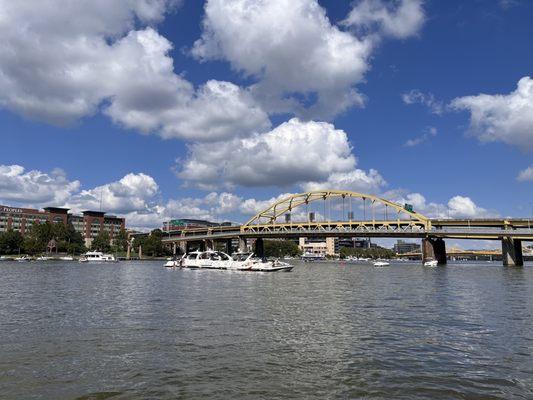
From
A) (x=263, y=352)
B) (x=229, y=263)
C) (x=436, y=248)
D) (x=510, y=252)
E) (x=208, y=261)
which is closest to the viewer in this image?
(x=263, y=352)

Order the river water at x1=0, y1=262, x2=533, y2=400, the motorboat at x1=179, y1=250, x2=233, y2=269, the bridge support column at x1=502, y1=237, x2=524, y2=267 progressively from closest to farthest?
1. the river water at x1=0, y1=262, x2=533, y2=400
2. the motorboat at x1=179, y1=250, x2=233, y2=269
3. the bridge support column at x1=502, y1=237, x2=524, y2=267

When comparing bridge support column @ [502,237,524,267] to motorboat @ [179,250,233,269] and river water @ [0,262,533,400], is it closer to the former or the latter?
motorboat @ [179,250,233,269]

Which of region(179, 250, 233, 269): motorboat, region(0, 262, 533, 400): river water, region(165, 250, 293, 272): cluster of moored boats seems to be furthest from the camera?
region(179, 250, 233, 269): motorboat

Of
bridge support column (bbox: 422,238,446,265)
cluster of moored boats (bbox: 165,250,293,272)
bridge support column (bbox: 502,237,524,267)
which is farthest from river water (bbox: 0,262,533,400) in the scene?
bridge support column (bbox: 422,238,446,265)

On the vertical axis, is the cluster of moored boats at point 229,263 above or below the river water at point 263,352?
above

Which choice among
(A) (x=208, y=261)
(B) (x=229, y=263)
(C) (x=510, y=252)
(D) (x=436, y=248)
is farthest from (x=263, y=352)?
(D) (x=436, y=248)

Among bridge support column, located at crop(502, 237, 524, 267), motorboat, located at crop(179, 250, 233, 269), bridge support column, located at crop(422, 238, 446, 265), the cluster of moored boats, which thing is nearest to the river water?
the cluster of moored boats

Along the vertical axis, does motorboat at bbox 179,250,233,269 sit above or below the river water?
above

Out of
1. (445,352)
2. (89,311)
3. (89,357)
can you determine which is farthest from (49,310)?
(445,352)

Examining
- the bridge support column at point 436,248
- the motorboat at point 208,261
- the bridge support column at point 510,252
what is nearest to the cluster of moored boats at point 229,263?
the motorboat at point 208,261

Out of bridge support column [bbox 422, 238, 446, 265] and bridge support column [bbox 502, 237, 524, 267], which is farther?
bridge support column [bbox 422, 238, 446, 265]

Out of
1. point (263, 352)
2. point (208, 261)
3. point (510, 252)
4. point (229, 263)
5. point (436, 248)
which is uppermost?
point (436, 248)

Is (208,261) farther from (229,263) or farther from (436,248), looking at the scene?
(436,248)

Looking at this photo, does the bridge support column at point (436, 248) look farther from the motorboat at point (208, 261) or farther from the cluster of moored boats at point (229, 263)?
the motorboat at point (208, 261)
